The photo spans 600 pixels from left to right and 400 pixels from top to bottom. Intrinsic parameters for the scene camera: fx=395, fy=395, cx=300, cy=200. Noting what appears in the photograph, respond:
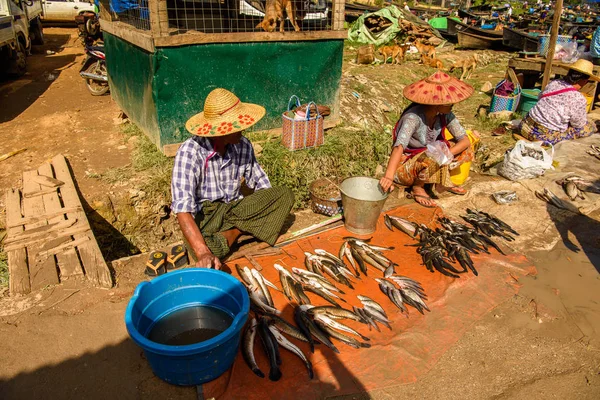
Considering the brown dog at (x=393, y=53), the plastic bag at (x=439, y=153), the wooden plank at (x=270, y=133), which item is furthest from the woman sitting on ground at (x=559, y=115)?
the brown dog at (x=393, y=53)

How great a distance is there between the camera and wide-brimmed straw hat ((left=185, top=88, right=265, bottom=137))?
10.6 feet

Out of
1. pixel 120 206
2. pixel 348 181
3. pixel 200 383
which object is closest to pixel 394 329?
pixel 200 383

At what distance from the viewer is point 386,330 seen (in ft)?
10.4

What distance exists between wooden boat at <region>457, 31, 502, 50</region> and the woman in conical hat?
52.1 feet

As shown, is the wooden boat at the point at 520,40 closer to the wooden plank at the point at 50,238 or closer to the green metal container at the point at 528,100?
the green metal container at the point at 528,100

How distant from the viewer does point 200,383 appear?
261 centimetres

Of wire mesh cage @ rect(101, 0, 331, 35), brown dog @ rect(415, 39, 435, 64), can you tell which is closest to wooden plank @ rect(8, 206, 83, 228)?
wire mesh cage @ rect(101, 0, 331, 35)

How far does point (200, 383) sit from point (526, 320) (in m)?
2.66

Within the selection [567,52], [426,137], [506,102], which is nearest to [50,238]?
[426,137]

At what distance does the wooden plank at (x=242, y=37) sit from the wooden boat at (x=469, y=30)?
15.2 meters

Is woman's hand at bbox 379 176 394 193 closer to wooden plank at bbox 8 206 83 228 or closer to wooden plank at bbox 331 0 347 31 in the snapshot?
wooden plank at bbox 331 0 347 31

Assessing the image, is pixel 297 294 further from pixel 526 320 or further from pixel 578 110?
pixel 578 110

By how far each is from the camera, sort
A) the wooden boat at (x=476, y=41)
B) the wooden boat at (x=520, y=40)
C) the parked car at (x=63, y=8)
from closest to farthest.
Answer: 1. the wooden boat at (x=520, y=40)
2. the parked car at (x=63, y=8)
3. the wooden boat at (x=476, y=41)

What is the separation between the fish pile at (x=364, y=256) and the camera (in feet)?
12.5
